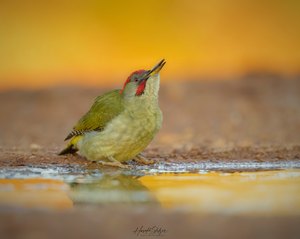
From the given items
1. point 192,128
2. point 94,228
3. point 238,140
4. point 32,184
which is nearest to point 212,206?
point 94,228

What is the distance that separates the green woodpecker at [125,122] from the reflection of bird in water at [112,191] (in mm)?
558

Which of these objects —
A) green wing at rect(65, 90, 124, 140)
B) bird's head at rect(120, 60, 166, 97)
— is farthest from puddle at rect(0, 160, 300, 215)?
bird's head at rect(120, 60, 166, 97)

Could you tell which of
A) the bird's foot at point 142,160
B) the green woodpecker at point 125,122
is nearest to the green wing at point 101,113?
the green woodpecker at point 125,122

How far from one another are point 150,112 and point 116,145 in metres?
0.50

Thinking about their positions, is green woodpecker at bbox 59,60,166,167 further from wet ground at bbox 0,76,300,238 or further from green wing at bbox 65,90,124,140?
wet ground at bbox 0,76,300,238

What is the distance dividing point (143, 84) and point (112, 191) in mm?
1886

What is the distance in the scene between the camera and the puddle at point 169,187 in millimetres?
6172

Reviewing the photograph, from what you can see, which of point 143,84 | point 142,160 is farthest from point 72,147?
point 143,84

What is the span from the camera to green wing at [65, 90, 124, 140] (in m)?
8.31

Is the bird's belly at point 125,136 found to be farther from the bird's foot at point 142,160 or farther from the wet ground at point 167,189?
the bird's foot at point 142,160

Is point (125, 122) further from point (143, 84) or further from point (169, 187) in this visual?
point (169, 187)

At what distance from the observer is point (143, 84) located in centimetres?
838

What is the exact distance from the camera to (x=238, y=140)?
12.2 m

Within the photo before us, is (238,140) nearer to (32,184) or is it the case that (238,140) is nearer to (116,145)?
(116,145)
